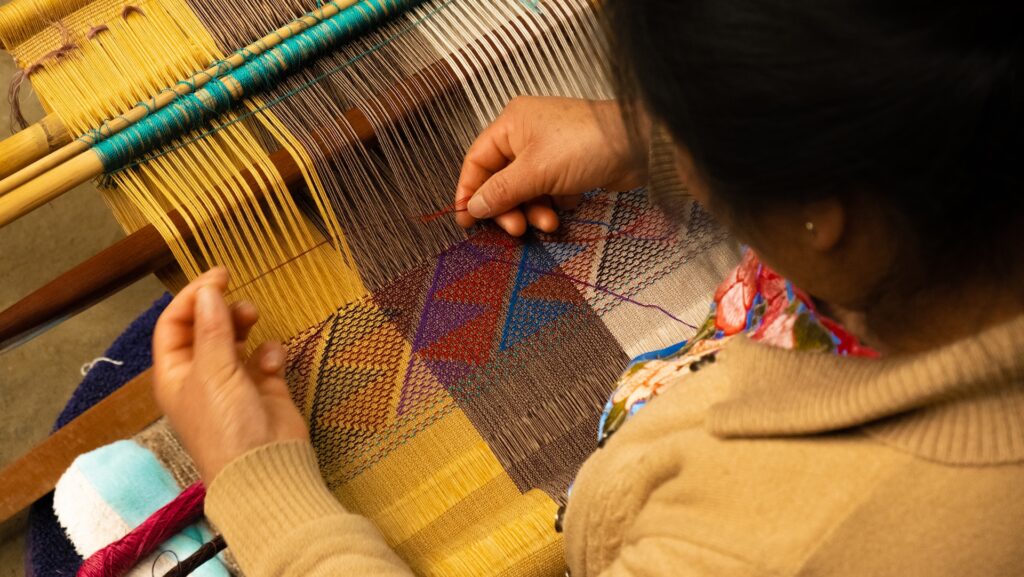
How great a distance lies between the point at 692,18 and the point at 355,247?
0.69 m

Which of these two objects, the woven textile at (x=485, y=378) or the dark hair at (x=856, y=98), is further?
the woven textile at (x=485, y=378)

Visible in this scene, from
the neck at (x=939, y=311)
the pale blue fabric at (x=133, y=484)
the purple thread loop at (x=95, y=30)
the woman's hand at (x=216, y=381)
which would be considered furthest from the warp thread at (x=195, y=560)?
the neck at (x=939, y=311)

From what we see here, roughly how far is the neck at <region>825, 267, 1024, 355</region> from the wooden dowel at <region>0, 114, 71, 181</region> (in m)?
0.91

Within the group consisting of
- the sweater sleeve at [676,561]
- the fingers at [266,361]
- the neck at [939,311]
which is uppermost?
the fingers at [266,361]

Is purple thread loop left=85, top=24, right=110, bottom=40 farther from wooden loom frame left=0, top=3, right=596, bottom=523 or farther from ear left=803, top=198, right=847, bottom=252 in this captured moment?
ear left=803, top=198, right=847, bottom=252

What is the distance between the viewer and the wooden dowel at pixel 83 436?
1.18 metres

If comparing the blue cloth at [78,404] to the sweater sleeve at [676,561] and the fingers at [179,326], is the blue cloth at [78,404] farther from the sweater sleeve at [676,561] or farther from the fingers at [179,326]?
the sweater sleeve at [676,561]

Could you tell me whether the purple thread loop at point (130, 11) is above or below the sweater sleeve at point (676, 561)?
above

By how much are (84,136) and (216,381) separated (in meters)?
0.33

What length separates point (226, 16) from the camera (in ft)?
3.69

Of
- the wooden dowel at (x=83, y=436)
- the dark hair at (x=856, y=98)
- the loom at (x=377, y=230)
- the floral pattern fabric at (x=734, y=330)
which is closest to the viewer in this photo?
the dark hair at (x=856, y=98)

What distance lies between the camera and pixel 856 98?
459 mm

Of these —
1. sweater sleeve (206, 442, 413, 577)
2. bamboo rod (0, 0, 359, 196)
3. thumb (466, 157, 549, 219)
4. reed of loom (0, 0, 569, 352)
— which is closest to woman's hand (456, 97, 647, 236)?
thumb (466, 157, 549, 219)

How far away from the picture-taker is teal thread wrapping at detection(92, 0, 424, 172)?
1.04 m
